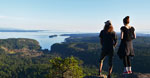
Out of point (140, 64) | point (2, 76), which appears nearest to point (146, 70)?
point (140, 64)

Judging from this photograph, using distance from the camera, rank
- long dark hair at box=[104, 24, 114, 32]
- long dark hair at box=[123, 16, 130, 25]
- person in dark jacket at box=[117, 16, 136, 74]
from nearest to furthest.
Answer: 1. long dark hair at box=[123, 16, 130, 25]
2. person in dark jacket at box=[117, 16, 136, 74]
3. long dark hair at box=[104, 24, 114, 32]

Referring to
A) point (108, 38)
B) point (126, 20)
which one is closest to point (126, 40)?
point (108, 38)

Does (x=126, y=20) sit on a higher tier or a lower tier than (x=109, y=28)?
higher

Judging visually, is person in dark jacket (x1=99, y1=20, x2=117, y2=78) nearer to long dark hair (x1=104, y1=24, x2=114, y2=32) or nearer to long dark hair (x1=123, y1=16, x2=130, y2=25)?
long dark hair (x1=104, y1=24, x2=114, y2=32)

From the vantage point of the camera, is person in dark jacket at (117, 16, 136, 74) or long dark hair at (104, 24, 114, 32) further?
long dark hair at (104, 24, 114, 32)

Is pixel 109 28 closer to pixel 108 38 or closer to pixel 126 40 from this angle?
pixel 108 38

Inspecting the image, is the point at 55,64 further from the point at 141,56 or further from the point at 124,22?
the point at 141,56

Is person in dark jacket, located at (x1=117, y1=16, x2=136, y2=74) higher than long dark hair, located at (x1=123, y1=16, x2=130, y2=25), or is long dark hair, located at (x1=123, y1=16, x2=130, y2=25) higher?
long dark hair, located at (x1=123, y1=16, x2=130, y2=25)

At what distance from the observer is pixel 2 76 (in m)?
134

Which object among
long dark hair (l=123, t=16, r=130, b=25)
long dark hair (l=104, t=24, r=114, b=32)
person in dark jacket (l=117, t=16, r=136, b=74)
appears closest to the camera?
long dark hair (l=123, t=16, r=130, b=25)

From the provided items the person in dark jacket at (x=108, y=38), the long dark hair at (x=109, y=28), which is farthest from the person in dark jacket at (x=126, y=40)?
the long dark hair at (x=109, y=28)

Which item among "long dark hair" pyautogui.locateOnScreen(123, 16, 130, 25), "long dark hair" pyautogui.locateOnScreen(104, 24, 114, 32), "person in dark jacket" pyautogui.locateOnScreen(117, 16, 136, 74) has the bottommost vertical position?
"person in dark jacket" pyautogui.locateOnScreen(117, 16, 136, 74)

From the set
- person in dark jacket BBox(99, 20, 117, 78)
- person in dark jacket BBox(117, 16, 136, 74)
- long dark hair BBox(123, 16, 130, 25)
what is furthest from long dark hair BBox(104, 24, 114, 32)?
long dark hair BBox(123, 16, 130, 25)

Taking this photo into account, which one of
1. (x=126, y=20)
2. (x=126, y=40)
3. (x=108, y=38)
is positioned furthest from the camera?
(x=108, y=38)
